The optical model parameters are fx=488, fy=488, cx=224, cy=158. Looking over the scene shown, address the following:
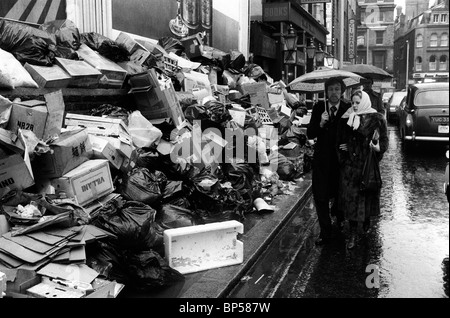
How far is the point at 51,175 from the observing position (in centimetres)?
449

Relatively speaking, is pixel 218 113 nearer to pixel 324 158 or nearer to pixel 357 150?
pixel 324 158

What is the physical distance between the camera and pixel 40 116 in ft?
15.2

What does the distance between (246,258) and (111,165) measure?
5.58 feet

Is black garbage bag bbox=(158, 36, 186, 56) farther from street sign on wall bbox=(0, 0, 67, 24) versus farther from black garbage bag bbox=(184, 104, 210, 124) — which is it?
black garbage bag bbox=(184, 104, 210, 124)

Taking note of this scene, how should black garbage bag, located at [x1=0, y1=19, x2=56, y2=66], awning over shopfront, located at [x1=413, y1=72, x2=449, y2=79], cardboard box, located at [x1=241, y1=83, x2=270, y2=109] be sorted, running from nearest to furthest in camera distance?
awning over shopfront, located at [x1=413, y1=72, x2=449, y2=79]
black garbage bag, located at [x1=0, y1=19, x2=56, y2=66]
cardboard box, located at [x1=241, y1=83, x2=270, y2=109]

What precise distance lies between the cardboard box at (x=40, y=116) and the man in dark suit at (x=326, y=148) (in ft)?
8.95

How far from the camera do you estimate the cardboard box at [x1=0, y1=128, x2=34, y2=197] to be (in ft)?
13.3

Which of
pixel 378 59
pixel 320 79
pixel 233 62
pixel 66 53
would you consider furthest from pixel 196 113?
pixel 378 59

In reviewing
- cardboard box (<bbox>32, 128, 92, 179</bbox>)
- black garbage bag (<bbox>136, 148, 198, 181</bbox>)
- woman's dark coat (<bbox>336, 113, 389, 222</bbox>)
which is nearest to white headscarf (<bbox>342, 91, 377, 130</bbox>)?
woman's dark coat (<bbox>336, 113, 389, 222</bbox>)

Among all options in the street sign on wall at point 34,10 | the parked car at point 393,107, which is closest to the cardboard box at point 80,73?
the street sign on wall at point 34,10

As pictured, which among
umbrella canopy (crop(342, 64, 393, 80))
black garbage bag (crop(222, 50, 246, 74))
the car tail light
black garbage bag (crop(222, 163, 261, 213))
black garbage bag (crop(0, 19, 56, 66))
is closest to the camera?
black garbage bag (crop(0, 19, 56, 66))

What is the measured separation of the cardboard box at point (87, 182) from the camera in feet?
14.6

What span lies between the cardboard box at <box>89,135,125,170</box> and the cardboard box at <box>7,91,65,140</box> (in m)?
0.38

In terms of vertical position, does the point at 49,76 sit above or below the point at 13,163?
above
